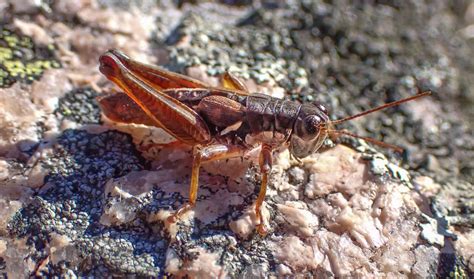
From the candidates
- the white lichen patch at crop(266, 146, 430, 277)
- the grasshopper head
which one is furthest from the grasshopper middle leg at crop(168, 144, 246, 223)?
the white lichen patch at crop(266, 146, 430, 277)

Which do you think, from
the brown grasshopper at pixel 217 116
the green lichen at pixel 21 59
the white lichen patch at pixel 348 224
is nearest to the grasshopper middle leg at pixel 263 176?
the brown grasshopper at pixel 217 116

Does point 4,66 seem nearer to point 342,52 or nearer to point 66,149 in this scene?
point 66,149

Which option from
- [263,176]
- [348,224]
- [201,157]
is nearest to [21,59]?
[201,157]

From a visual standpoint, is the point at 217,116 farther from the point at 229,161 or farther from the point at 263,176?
the point at 263,176

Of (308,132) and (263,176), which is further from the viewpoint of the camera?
(308,132)

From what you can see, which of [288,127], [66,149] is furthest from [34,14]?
[288,127]

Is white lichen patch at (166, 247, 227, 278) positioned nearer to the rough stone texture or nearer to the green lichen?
the rough stone texture
